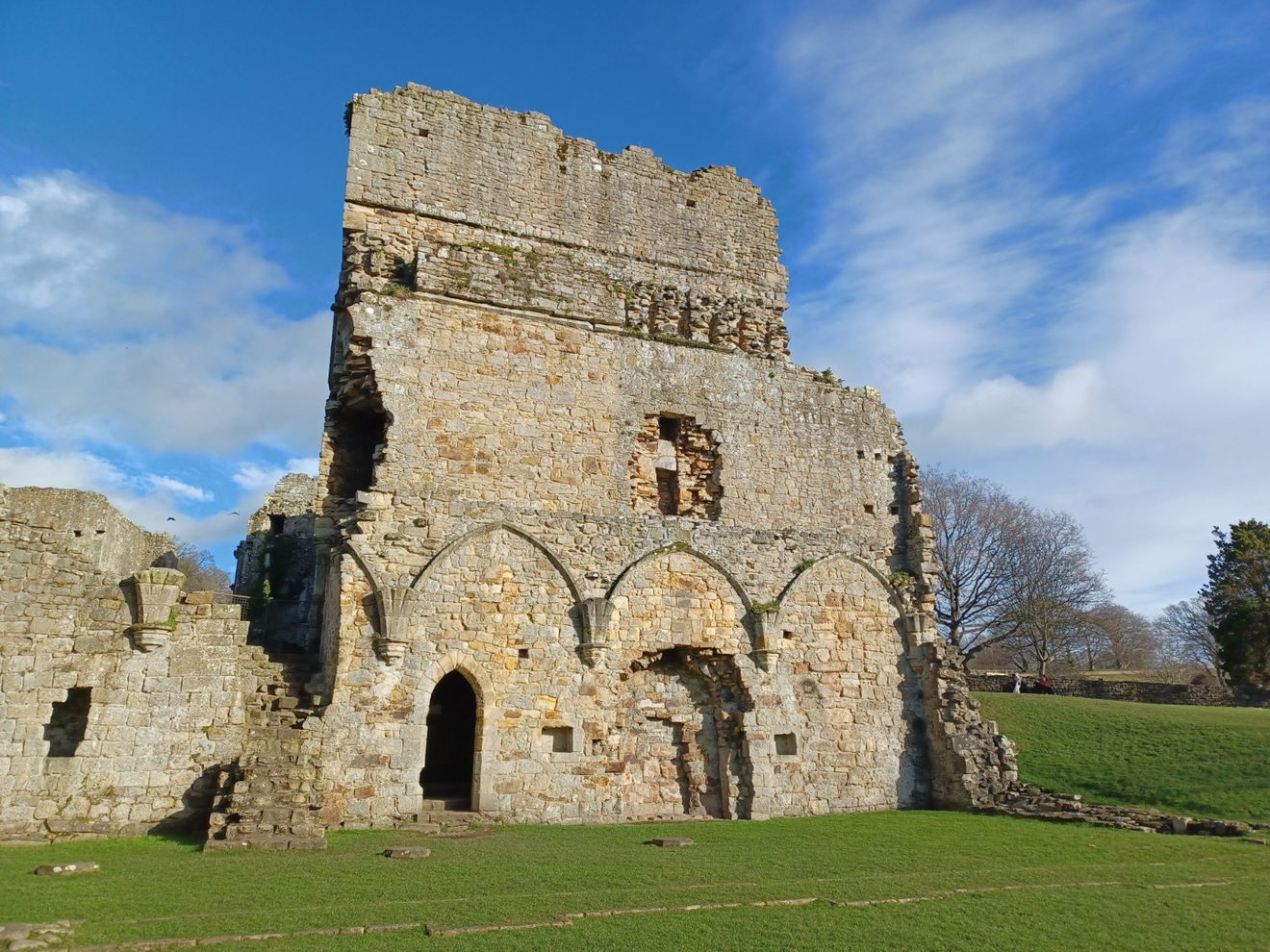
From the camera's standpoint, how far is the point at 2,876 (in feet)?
23.2

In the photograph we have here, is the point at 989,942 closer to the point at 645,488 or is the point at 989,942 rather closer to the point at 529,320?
the point at 645,488

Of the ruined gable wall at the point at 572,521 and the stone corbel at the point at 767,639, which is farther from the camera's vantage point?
the stone corbel at the point at 767,639

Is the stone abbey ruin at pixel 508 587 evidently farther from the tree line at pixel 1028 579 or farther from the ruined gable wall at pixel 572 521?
the tree line at pixel 1028 579

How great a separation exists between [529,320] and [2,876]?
8884 millimetres

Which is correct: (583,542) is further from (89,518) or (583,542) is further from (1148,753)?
(1148,753)

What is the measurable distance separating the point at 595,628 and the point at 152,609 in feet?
17.1

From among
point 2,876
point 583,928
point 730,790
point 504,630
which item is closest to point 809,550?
point 730,790

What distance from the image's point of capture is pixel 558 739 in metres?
11.4

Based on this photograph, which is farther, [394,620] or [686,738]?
[686,738]

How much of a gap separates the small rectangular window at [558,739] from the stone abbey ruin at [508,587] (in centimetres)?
9

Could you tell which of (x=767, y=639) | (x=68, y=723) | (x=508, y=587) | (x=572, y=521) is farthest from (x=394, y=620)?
(x=767, y=639)

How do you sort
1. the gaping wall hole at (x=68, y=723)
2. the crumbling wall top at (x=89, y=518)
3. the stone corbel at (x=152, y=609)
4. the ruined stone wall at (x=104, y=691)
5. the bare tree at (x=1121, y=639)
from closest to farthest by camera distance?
the ruined stone wall at (x=104, y=691), the gaping wall hole at (x=68, y=723), the stone corbel at (x=152, y=609), the crumbling wall top at (x=89, y=518), the bare tree at (x=1121, y=639)

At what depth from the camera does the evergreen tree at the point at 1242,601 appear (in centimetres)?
2616

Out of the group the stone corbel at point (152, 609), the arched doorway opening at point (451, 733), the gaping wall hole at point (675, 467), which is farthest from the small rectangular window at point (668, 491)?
the stone corbel at point (152, 609)
